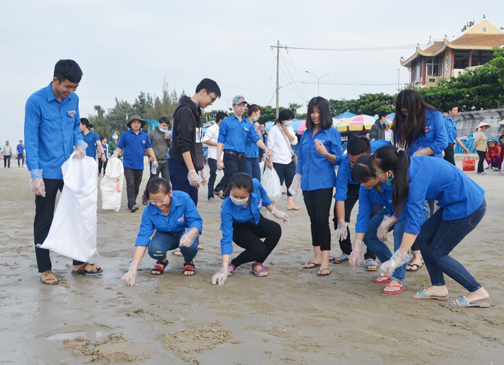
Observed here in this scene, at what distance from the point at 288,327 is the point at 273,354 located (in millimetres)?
407

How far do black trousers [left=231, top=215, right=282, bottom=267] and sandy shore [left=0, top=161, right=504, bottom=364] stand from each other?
0.56ft

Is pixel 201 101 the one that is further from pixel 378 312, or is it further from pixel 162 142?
pixel 162 142

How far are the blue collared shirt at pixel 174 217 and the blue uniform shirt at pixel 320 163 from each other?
1074 mm

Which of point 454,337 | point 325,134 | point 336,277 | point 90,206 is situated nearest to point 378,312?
point 454,337

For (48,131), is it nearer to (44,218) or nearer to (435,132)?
(44,218)

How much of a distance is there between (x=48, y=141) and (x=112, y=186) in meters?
4.16

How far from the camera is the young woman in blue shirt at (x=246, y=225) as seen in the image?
12.6ft

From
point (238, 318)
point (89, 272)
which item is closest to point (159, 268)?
point (89, 272)

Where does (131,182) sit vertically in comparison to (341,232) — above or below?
above

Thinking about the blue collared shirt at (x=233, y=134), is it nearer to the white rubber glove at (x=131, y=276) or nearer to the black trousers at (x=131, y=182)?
the black trousers at (x=131, y=182)

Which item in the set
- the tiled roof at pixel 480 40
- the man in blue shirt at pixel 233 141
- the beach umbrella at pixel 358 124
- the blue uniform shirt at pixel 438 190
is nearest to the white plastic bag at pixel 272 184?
the man in blue shirt at pixel 233 141

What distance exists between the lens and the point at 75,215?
12.9 ft

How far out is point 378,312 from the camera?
3160 millimetres

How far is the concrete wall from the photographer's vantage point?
2089 centimetres
